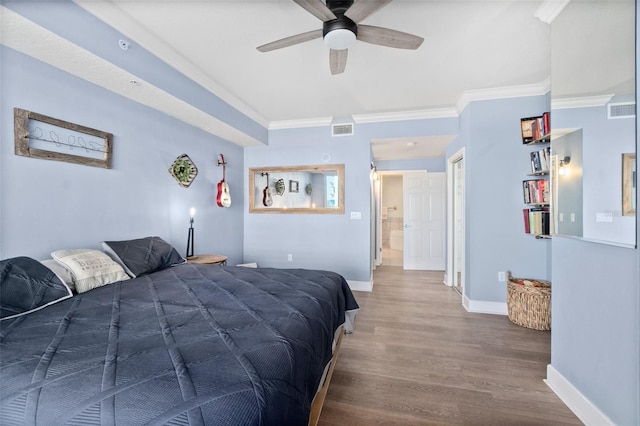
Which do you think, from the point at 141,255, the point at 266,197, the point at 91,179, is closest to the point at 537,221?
the point at 266,197

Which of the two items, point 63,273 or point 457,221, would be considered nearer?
point 63,273

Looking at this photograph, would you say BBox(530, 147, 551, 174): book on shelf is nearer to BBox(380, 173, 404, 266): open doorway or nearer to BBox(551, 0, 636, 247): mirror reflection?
BBox(551, 0, 636, 247): mirror reflection

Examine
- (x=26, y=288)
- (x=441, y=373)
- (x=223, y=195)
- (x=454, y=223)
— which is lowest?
(x=441, y=373)

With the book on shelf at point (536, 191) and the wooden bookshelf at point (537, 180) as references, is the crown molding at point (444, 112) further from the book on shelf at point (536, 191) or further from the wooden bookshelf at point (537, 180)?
the book on shelf at point (536, 191)

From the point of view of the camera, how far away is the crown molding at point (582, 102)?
1.49 m

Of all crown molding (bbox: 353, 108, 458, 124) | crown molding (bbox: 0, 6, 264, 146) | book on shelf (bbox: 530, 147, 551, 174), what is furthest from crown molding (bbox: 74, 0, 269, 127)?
book on shelf (bbox: 530, 147, 551, 174)

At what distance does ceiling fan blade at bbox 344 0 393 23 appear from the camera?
1.56m

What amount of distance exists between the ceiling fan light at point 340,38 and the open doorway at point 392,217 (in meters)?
6.58

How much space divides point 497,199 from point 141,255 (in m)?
3.88

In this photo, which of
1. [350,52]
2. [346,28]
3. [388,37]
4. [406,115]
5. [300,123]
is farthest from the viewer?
[300,123]

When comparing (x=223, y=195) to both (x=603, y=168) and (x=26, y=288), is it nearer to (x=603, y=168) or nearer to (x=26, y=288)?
(x=26, y=288)

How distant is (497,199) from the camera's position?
3283 mm

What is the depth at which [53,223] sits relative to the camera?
2.08 metres

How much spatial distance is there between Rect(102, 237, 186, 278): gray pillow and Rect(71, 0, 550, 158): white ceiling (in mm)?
1701
